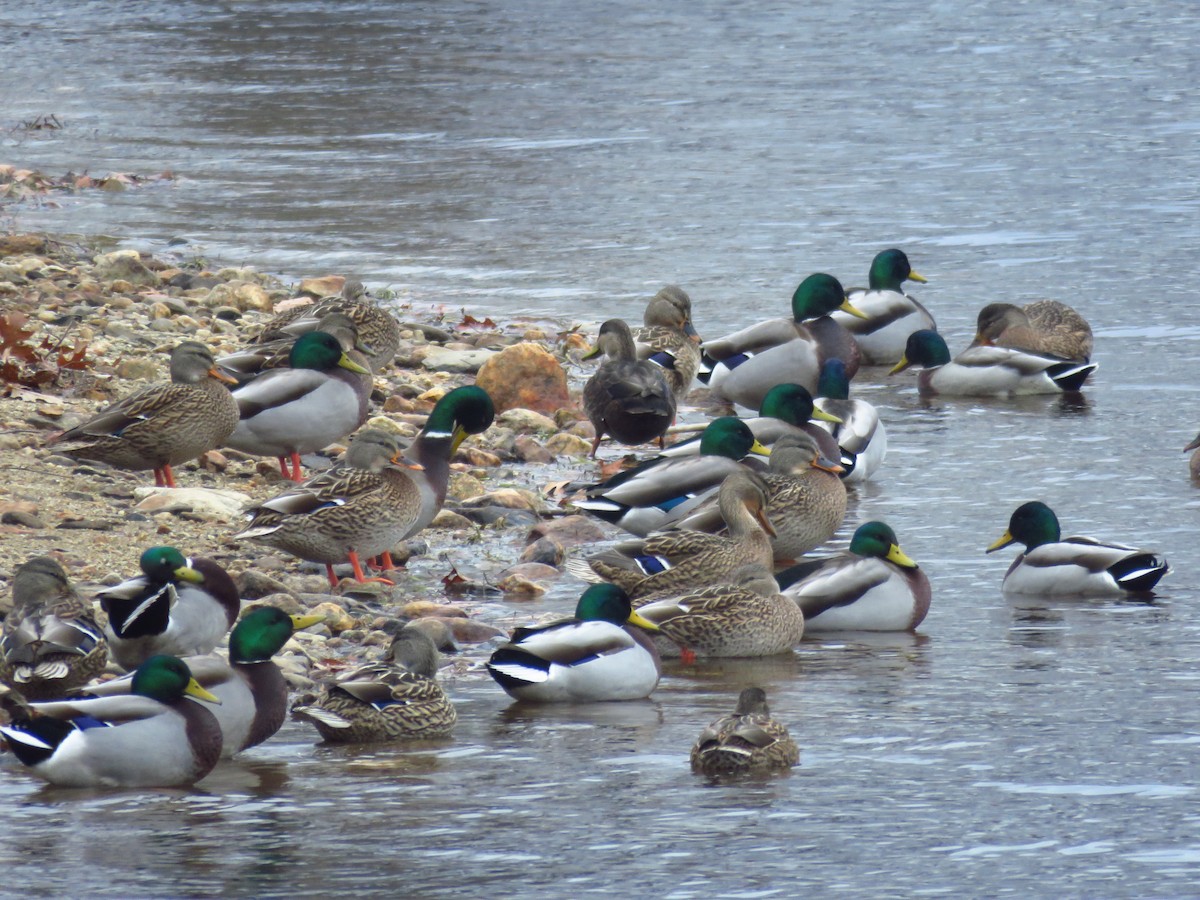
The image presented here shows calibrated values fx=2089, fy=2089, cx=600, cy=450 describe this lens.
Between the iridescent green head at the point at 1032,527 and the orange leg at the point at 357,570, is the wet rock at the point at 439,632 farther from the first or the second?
the iridescent green head at the point at 1032,527

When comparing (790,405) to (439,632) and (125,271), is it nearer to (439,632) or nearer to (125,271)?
(439,632)

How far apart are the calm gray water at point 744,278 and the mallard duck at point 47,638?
0.41 m

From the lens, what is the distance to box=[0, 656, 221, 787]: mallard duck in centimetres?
598

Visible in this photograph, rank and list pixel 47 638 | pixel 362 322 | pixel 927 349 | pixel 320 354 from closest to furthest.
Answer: pixel 47 638, pixel 320 354, pixel 362 322, pixel 927 349

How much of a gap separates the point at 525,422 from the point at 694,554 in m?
2.98

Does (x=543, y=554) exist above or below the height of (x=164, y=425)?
below

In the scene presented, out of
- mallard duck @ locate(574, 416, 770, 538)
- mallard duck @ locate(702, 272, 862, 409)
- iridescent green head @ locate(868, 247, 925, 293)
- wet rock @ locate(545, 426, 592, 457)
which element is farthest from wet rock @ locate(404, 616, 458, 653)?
iridescent green head @ locate(868, 247, 925, 293)

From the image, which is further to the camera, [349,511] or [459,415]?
[459,415]

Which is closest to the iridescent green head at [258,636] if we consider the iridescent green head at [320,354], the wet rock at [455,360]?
the iridescent green head at [320,354]

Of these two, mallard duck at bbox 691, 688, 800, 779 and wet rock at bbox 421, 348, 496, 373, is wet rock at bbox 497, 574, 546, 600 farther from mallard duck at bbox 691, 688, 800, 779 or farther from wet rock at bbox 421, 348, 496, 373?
wet rock at bbox 421, 348, 496, 373

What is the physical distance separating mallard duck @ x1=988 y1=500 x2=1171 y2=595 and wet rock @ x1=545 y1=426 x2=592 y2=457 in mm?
3066

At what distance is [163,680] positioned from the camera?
6164 mm

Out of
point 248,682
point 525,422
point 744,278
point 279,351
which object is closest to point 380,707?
point 248,682

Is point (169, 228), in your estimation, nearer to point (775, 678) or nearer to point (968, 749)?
point (775, 678)
